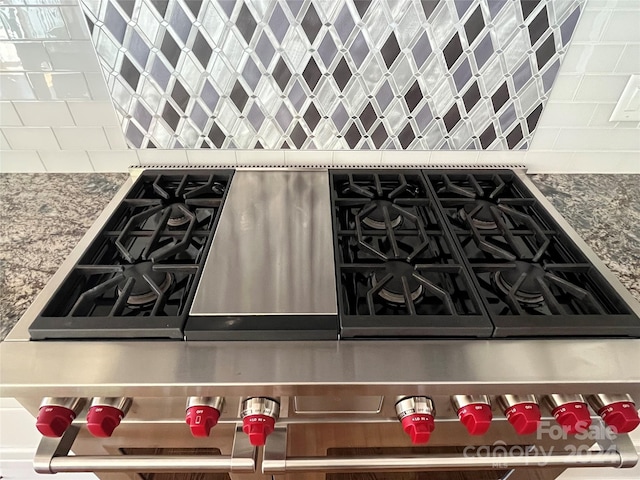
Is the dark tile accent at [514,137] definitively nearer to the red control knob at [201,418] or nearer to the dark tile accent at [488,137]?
the dark tile accent at [488,137]

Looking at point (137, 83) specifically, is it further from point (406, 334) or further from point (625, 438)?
point (625, 438)

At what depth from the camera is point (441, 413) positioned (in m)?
0.66

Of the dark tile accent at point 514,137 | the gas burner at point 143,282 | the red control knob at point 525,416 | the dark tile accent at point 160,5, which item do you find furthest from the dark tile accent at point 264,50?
Result: the red control knob at point 525,416

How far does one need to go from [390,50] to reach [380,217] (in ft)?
1.31

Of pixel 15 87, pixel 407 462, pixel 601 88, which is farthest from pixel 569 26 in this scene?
pixel 15 87

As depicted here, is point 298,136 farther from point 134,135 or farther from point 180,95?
point 134,135

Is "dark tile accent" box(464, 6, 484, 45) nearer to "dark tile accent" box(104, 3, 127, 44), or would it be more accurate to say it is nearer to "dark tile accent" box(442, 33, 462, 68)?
"dark tile accent" box(442, 33, 462, 68)

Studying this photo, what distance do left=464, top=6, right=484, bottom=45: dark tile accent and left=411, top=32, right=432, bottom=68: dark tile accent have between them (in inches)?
3.6

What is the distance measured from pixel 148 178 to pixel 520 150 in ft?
3.28

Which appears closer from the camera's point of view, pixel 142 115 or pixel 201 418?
pixel 201 418

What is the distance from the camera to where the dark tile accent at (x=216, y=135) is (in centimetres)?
104

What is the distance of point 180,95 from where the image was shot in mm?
988

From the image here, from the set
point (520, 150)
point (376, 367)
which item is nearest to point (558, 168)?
point (520, 150)

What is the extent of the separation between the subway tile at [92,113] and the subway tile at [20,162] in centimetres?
18
